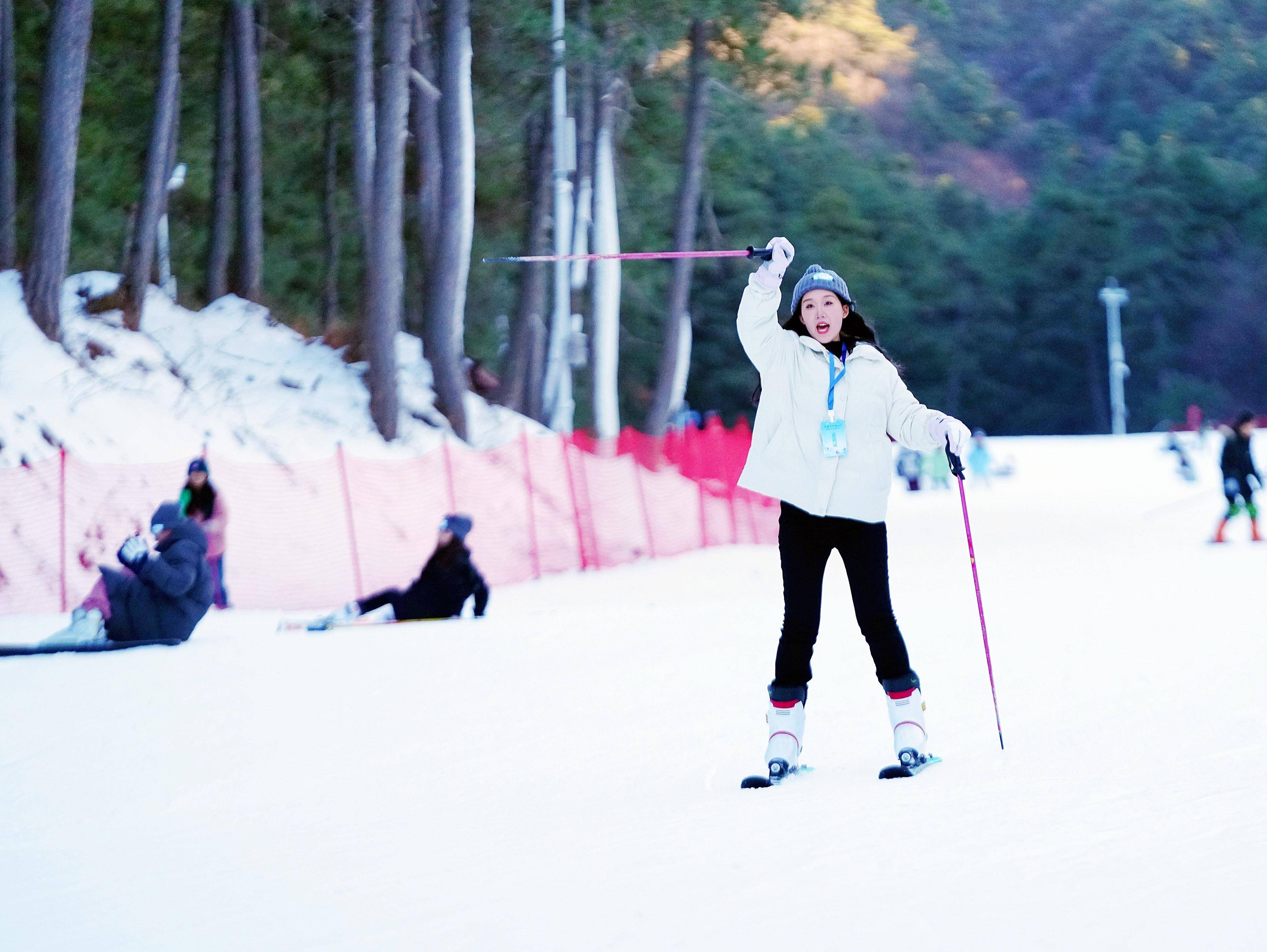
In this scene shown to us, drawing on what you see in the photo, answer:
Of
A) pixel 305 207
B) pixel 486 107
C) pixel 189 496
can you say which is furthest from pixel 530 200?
pixel 189 496

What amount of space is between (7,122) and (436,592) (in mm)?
13541

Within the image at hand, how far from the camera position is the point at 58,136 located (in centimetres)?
1859

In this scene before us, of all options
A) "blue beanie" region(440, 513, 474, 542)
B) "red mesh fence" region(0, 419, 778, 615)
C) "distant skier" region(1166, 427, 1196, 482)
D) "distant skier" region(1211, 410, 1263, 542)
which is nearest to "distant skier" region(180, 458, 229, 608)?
"red mesh fence" region(0, 419, 778, 615)

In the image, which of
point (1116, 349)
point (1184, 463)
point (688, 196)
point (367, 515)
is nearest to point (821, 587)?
point (367, 515)

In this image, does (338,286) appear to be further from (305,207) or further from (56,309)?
(56,309)

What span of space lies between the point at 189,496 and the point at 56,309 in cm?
489

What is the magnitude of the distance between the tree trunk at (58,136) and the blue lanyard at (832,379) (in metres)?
14.0

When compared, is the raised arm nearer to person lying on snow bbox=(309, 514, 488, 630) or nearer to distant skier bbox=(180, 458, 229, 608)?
person lying on snow bbox=(309, 514, 488, 630)

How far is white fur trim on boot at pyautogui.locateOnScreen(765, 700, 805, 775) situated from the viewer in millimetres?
6180

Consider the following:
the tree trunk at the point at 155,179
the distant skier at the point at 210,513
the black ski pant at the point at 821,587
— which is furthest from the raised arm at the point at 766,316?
the tree trunk at the point at 155,179

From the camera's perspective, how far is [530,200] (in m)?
32.0

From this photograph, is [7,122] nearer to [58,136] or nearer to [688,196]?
[58,136]

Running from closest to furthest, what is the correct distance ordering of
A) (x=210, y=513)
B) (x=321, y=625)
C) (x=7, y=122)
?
(x=321, y=625) → (x=210, y=513) → (x=7, y=122)

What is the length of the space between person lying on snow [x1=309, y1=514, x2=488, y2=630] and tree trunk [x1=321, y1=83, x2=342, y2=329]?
18.4 metres
